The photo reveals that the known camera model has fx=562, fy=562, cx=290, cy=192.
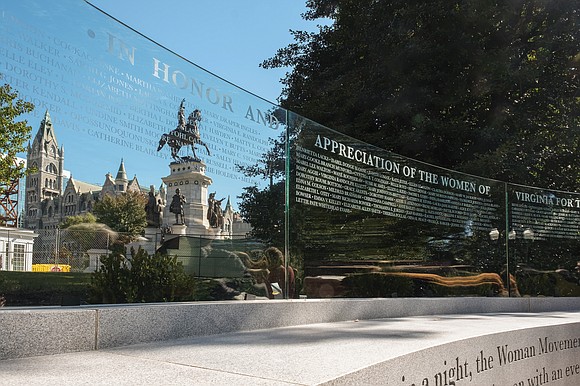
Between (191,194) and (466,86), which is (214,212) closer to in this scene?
(191,194)

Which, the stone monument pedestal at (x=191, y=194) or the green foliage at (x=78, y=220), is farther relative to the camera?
the stone monument pedestal at (x=191, y=194)

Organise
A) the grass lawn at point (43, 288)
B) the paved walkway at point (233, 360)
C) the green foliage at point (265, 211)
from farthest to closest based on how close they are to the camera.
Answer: the green foliage at point (265, 211)
the grass lawn at point (43, 288)
the paved walkway at point (233, 360)

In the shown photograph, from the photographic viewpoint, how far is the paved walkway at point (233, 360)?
3.24 meters

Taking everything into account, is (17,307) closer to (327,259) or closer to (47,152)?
(47,152)

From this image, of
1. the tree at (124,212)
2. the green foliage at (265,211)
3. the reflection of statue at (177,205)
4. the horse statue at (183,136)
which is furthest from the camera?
the green foliage at (265,211)

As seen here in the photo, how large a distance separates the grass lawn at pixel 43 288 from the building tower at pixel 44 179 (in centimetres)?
44

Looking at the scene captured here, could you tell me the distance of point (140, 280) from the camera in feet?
18.6

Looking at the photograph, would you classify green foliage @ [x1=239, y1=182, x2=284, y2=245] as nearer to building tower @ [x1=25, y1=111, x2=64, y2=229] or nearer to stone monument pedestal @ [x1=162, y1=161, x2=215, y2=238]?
stone monument pedestal @ [x1=162, y1=161, x2=215, y2=238]

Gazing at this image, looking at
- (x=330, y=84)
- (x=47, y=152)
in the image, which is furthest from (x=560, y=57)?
(x=47, y=152)

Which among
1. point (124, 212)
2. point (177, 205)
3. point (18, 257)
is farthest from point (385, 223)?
point (18, 257)

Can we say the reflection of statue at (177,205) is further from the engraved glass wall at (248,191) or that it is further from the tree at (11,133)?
the tree at (11,133)

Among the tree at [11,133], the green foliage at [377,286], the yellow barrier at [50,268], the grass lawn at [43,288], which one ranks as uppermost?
the tree at [11,133]

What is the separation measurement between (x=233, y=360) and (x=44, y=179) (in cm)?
230

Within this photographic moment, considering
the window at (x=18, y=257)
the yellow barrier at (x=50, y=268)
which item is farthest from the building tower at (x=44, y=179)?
the yellow barrier at (x=50, y=268)
